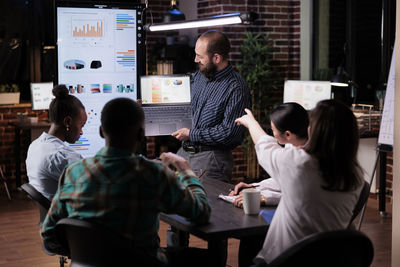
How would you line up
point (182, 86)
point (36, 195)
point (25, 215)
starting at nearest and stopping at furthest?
1. point (36, 195)
2. point (182, 86)
3. point (25, 215)

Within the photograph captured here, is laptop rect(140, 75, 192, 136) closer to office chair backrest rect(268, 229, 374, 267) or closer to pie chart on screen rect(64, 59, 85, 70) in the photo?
pie chart on screen rect(64, 59, 85, 70)

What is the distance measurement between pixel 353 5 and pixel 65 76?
4.13m

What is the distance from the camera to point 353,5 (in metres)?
6.99

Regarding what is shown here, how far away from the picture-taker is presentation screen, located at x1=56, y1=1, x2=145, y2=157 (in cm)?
404

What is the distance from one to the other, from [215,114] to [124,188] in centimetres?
186

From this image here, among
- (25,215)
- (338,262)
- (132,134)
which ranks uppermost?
(132,134)

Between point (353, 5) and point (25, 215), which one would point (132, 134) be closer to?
point (25, 215)

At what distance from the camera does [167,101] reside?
386 centimetres

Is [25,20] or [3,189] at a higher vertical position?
[25,20]

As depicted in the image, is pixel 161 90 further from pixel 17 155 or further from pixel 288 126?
pixel 17 155

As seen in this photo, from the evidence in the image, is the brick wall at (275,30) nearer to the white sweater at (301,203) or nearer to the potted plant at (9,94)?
the potted plant at (9,94)

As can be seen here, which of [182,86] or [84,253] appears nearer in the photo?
[84,253]

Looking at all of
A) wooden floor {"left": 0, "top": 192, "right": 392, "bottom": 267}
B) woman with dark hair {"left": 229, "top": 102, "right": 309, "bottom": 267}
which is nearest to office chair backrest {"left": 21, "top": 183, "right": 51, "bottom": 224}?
woman with dark hair {"left": 229, "top": 102, "right": 309, "bottom": 267}

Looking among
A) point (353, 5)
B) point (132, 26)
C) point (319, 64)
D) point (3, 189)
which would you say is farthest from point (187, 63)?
point (132, 26)
